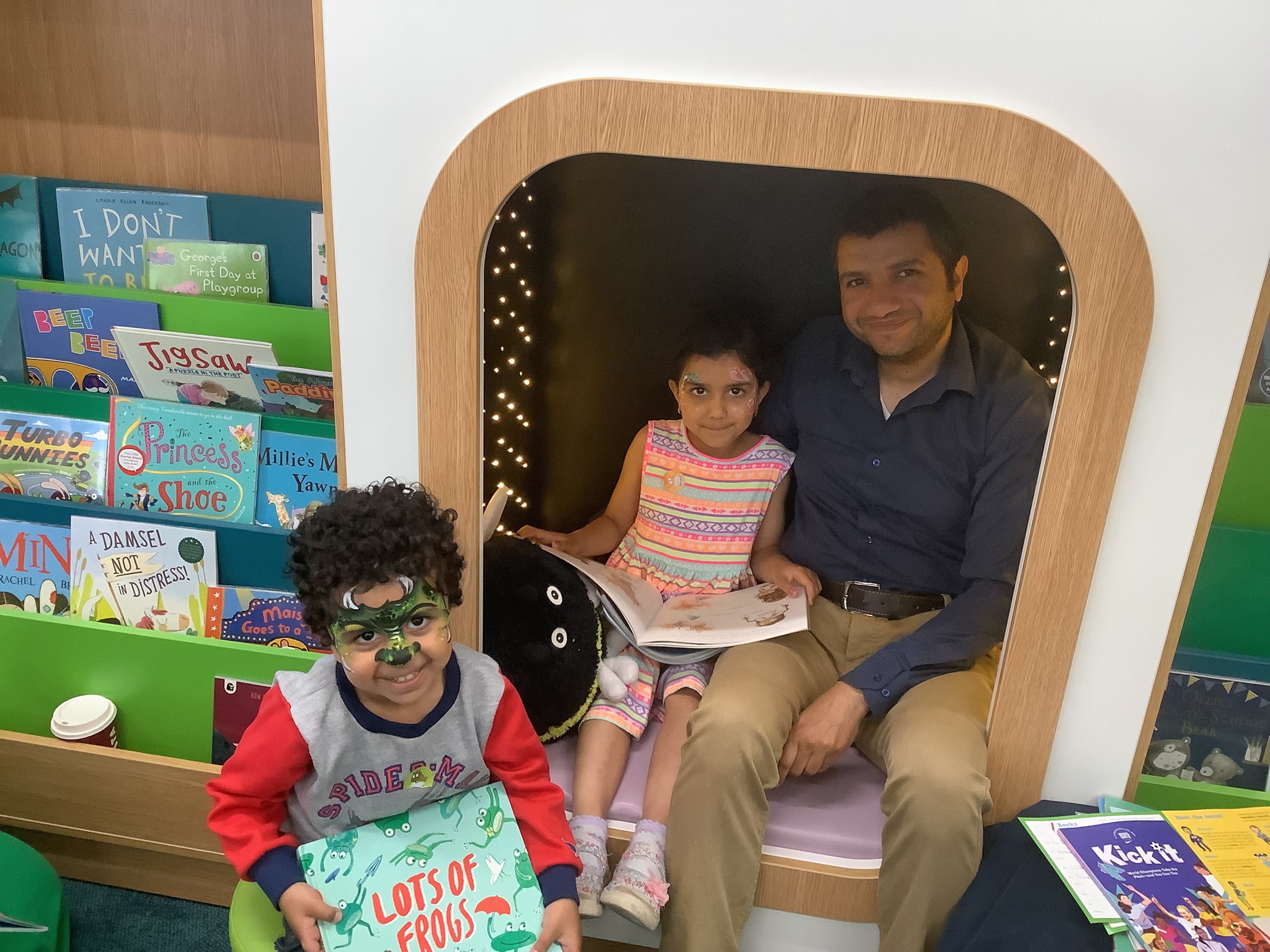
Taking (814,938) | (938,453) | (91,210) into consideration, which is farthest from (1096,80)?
(91,210)

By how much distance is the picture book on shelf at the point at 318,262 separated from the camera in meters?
1.56

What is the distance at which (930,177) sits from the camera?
111cm

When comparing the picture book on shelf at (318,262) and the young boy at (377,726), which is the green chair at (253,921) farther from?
the picture book on shelf at (318,262)

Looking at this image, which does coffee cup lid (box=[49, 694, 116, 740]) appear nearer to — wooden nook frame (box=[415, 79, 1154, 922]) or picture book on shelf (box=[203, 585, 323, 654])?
picture book on shelf (box=[203, 585, 323, 654])

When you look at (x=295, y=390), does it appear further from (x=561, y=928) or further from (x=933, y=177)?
(x=933, y=177)

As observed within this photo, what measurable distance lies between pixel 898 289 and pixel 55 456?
4.64 feet

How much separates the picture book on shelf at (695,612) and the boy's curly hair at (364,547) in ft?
1.42

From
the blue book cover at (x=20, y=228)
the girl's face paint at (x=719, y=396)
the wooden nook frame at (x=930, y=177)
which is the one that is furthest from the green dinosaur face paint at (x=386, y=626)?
the blue book cover at (x=20, y=228)

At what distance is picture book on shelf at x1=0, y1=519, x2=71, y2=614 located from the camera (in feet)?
5.18

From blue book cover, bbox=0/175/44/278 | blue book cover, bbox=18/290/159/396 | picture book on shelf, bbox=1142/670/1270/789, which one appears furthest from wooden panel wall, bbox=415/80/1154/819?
blue book cover, bbox=0/175/44/278

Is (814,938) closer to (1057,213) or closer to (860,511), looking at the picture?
(860,511)

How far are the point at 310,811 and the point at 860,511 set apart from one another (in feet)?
3.08

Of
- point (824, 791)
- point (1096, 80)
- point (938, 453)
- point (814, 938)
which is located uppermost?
point (1096, 80)

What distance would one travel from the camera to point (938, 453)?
1485 mm
